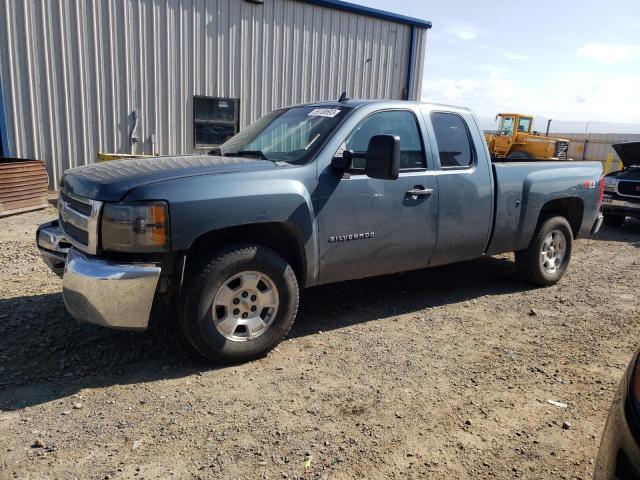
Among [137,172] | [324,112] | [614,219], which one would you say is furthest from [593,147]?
[137,172]

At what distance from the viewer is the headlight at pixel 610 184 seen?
1050 cm

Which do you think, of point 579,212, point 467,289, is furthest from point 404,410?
point 579,212

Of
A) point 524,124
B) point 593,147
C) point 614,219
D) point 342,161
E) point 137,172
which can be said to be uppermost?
point 524,124

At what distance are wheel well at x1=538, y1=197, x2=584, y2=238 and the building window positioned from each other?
7.44 metres

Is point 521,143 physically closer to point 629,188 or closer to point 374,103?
point 629,188

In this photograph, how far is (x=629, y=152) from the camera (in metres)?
10.5

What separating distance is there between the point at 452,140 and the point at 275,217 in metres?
2.13

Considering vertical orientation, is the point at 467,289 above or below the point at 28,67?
below

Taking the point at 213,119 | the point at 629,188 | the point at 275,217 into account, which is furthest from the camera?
the point at 213,119

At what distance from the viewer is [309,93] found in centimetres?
1225

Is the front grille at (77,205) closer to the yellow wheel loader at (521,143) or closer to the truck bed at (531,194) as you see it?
the truck bed at (531,194)

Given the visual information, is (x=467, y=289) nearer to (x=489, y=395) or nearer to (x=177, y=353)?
(x=489, y=395)

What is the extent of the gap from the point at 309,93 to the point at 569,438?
10484mm

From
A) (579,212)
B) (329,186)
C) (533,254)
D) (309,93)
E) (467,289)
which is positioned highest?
(309,93)
